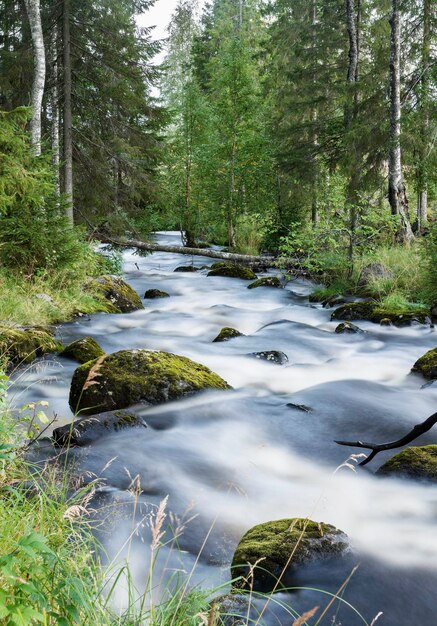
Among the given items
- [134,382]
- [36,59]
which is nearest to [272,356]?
[134,382]

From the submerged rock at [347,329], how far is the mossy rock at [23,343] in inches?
188

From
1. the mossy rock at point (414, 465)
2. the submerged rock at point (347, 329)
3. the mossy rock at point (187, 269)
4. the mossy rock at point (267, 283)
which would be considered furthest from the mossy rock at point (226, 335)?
the mossy rock at point (187, 269)

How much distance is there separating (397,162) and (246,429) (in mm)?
10656

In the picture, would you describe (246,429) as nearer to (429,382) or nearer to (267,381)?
(267,381)

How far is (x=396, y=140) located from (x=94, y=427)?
1152 cm

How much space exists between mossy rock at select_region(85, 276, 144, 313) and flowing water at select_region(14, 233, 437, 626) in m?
1.12

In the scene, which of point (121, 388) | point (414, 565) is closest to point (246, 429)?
point (121, 388)

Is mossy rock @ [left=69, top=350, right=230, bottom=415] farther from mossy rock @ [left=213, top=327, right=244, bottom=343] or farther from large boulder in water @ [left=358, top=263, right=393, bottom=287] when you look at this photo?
large boulder in water @ [left=358, top=263, right=393, bottom=287]

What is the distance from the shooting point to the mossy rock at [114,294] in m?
10.9

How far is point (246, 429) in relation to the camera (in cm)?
544

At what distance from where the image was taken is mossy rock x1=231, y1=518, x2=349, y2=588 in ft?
9.77

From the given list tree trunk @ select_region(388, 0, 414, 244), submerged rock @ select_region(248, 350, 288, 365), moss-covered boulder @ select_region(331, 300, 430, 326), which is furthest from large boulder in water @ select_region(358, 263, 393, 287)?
submerged rock @ select_region(248, 350, 288, 365)

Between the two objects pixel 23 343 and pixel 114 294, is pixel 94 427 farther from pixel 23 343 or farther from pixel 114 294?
pixel 114 294

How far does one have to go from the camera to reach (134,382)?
554 centimetres
